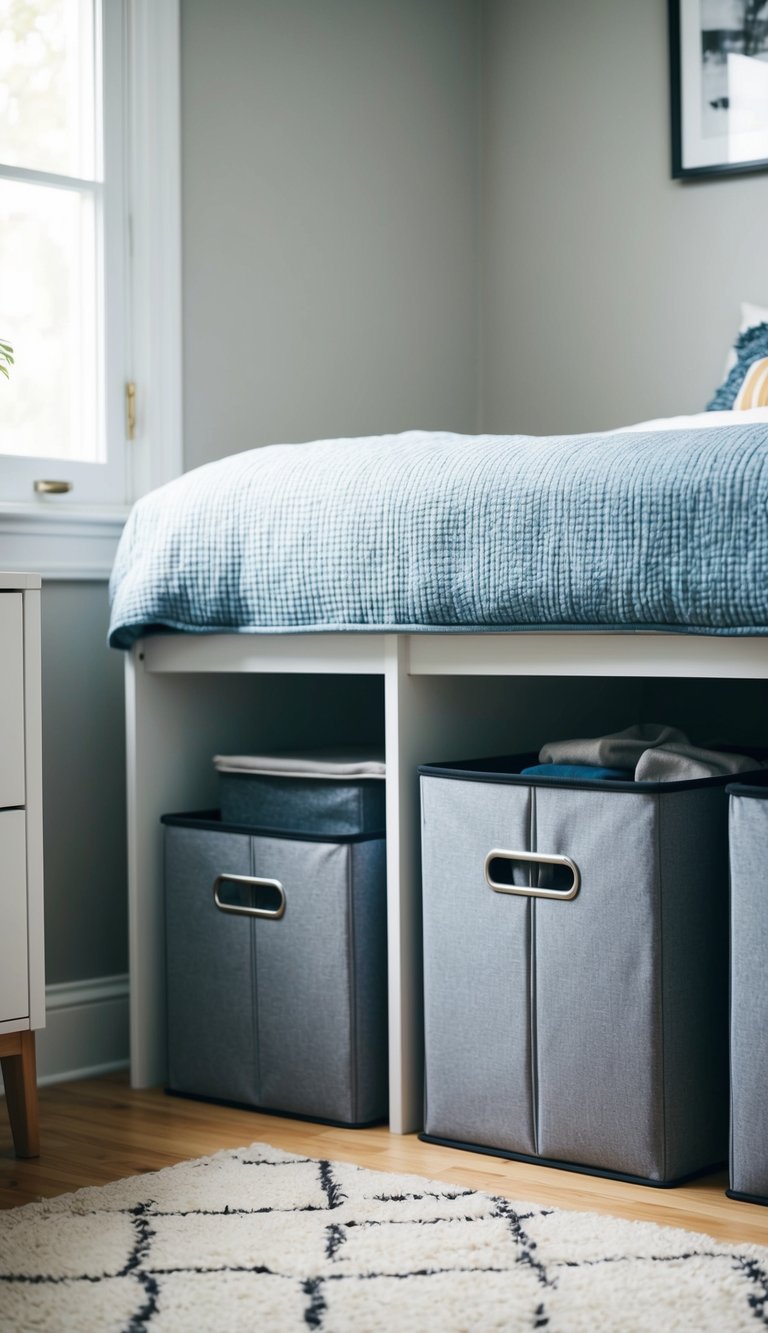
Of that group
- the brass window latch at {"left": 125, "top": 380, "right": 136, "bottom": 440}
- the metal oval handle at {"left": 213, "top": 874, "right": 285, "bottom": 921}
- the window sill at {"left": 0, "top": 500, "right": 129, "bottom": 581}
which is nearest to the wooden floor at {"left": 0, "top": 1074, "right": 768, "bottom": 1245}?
the metal oval handle at {"left": 213, "top": 874, "right": 285, "bottom": 921}

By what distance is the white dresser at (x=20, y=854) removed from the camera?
1.73 m

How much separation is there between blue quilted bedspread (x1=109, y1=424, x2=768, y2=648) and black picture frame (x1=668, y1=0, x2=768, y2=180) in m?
1.01

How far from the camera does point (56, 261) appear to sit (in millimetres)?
2215

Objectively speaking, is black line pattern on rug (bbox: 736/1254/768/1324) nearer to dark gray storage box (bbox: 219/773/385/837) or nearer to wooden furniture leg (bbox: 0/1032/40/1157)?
dark gray storage box (bbox: 219/773/385/837)

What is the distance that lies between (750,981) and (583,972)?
19 centimetres

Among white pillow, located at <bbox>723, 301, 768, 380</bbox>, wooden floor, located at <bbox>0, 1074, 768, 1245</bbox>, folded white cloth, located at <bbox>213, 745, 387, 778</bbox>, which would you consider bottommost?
wooden floor, located at <bbox>0, 1074, 768, 1245</bbox>

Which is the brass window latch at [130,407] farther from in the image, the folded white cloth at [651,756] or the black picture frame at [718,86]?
the black picture frame at [718,86]

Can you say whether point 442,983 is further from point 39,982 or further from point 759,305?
point 759,305

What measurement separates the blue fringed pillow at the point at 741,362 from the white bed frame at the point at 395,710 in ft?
1.46

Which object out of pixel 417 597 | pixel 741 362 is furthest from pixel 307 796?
pixel 741 362

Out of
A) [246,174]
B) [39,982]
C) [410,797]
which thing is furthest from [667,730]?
[246,174]

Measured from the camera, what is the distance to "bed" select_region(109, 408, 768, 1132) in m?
1.51

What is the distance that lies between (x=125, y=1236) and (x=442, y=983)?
1.57ft

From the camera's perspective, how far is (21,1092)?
1.74m
